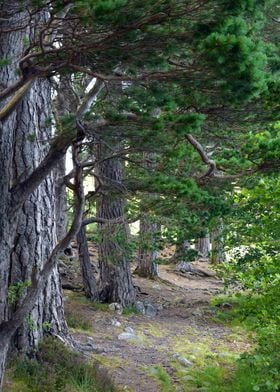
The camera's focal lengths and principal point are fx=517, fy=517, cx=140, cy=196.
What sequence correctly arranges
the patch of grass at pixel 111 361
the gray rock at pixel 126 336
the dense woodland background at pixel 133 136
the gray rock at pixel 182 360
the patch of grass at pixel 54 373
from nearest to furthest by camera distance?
the dense woodland background at pixel 133 136, the patch of grass at pixel 54 373, the patch of grass at pixel 111 361, the gray rock at pixel 182 360, the gray rock at pixel 126 336

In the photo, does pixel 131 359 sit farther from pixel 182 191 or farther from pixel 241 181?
pixel 182 191

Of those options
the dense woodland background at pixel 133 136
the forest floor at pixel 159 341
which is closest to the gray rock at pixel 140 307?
the forest floor at pixel 159 341

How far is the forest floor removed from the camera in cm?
700

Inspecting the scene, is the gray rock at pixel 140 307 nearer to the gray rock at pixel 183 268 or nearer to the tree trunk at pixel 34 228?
the tree trunk at pixel 34 228

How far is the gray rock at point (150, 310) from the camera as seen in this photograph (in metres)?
10.9

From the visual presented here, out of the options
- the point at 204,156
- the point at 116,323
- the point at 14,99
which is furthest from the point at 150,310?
Answer: the point at 14,99

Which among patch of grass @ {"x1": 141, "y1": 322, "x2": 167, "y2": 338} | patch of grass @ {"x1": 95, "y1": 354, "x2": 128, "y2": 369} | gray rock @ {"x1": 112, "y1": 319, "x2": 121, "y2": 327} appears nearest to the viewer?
patch of grass @ {"x1": 95, "y1": 354, "x2": 128, "y2": 369}

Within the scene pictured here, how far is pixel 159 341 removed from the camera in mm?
8820

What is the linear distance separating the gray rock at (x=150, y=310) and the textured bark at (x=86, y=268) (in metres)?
1.13

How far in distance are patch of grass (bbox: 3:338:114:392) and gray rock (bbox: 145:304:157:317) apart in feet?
14.9

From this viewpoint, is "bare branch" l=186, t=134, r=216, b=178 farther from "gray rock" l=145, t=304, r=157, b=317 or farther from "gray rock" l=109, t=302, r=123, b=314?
"gray rock" l=145, t=304, r=157, b=317

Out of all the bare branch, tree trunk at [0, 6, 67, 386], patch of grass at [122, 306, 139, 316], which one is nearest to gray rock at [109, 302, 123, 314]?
patch of grass at [122, 306, 139, 316]

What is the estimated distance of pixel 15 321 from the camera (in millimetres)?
4656

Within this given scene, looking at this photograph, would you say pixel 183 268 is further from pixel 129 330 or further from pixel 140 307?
pixel 129 330
